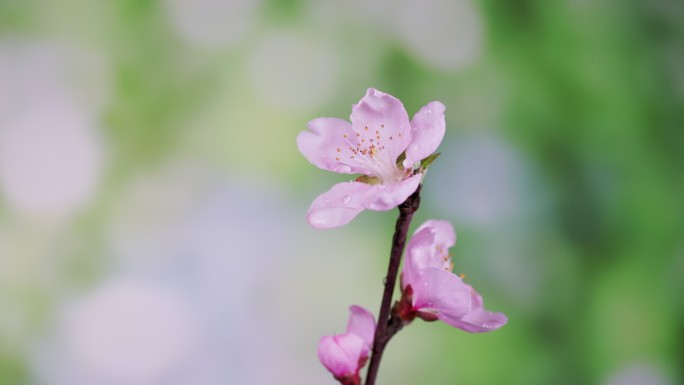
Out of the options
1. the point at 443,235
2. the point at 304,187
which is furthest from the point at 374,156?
the point at 304,187

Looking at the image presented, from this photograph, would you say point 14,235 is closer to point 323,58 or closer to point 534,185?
point 323,58

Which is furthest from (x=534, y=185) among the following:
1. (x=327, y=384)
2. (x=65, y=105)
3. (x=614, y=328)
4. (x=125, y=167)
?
(x=65, y=105)

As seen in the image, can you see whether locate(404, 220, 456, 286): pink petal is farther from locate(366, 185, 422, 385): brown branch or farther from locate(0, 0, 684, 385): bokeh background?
locate(0, 0, 684, 385): bokeh background

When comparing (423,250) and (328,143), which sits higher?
(328,143)

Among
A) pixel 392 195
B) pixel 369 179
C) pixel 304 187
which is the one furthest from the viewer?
pixel 304 187

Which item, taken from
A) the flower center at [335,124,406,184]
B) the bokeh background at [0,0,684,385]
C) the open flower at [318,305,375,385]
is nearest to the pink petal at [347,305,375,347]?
the open flower at [318,305,375,385]

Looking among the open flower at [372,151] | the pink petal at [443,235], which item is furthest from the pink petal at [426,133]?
the pink petal at [443,235]

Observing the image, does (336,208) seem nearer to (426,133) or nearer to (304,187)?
(426,133)
